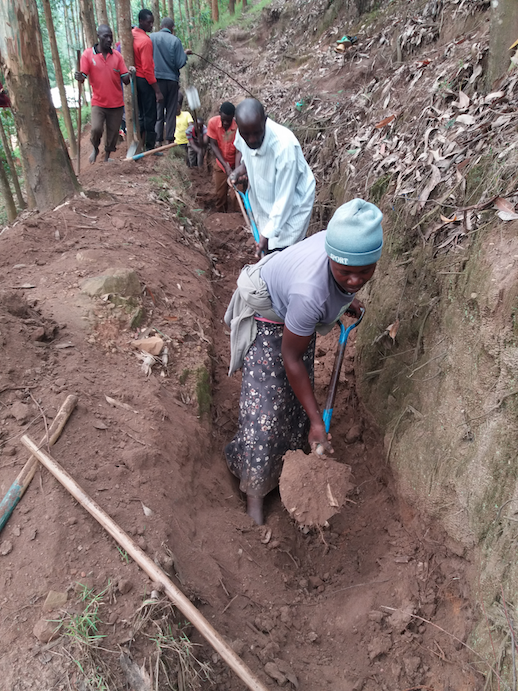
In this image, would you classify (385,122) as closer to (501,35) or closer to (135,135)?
(501,35)

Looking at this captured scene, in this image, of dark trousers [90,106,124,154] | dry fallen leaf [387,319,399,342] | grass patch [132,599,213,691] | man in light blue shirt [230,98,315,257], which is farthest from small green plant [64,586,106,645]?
dark trousers [90,106,124,154]

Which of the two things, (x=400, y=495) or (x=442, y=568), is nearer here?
(x=442, y=568)

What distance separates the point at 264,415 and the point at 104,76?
20.6 ft

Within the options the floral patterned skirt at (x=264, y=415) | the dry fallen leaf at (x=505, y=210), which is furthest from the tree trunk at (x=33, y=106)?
the dry fallen leaf at (x=505, y=210)

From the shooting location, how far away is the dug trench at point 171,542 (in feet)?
5.63

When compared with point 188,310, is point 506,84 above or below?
above

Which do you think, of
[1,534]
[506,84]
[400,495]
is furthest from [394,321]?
[1,534]

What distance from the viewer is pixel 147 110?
7812mm

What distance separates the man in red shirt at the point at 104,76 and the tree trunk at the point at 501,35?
5.42 metres

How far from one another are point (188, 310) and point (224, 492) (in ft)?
5.42

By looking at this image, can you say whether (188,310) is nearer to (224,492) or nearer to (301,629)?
(224,492)

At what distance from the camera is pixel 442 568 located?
89.0 inches

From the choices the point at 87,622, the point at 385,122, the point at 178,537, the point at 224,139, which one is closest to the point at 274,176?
the point at 385,122

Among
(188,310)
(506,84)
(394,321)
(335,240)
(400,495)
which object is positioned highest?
(506,84)
